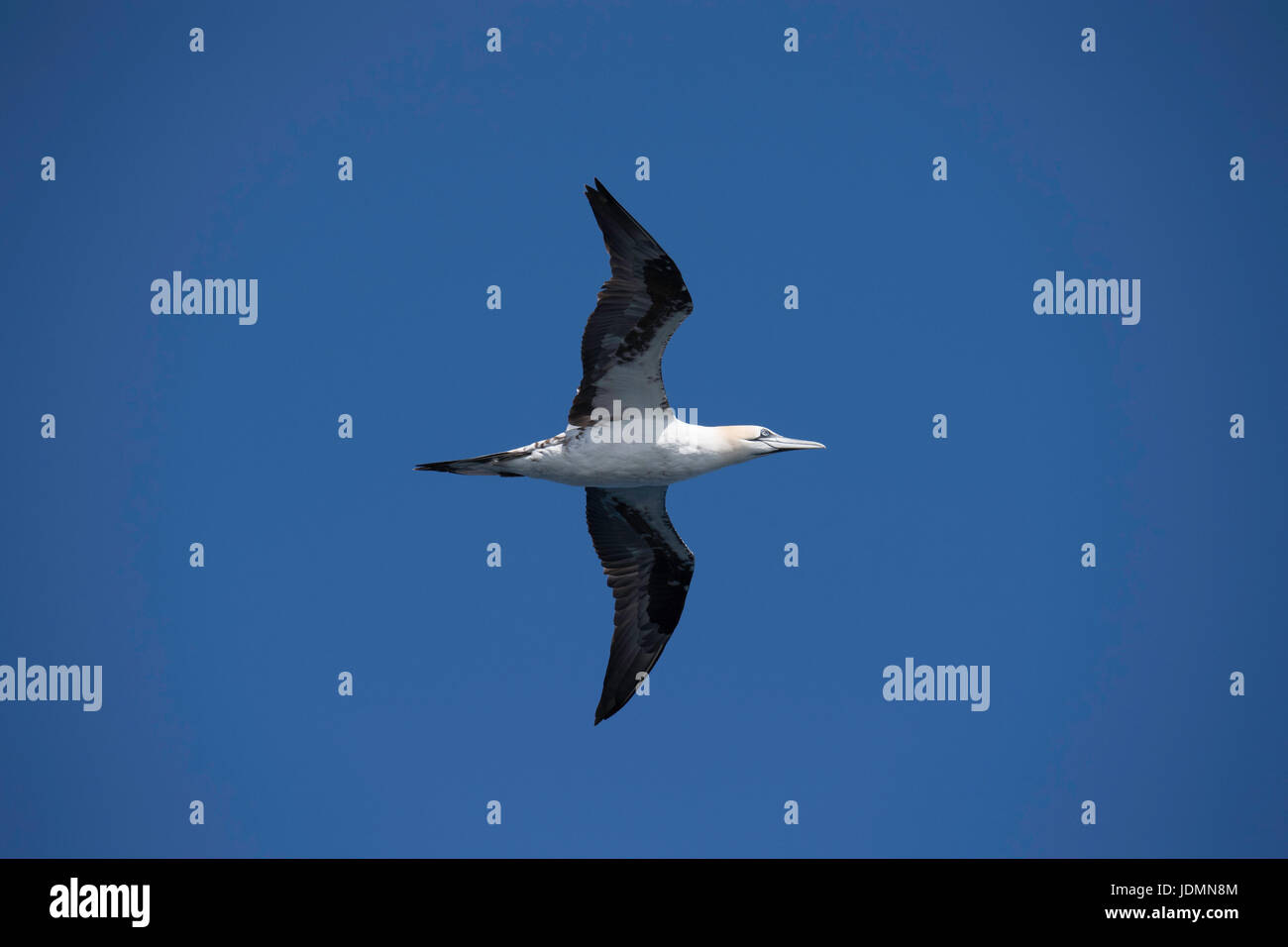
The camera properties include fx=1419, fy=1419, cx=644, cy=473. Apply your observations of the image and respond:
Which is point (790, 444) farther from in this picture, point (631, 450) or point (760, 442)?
point (631, 450)

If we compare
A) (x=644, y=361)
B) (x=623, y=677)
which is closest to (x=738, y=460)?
(x=644, y=361)

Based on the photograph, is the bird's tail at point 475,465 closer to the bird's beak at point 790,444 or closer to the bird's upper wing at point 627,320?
the bird's upper wing at point 627,320

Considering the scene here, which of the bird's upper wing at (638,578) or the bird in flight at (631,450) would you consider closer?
the bird in flight at (631,450)

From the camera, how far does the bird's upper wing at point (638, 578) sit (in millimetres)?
23406

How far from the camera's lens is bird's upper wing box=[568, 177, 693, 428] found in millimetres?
19734

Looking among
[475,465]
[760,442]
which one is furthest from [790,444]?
[475,465]

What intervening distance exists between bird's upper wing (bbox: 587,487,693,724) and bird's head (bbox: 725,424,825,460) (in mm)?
2436

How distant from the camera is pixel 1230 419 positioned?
101 ft

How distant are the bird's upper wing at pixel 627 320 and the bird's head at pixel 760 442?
1.28 meters

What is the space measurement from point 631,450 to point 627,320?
6.50 ft

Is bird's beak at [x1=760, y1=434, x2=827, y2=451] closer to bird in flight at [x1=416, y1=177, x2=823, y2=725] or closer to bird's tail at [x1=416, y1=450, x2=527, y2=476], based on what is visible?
bird in flight at [x1=416, y1=177, x2=823, y2=725]

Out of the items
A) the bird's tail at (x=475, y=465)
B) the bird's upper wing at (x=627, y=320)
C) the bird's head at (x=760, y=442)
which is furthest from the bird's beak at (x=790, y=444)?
the bird's tail at (x=475, y=465)

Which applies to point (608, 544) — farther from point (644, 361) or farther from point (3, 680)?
point (3, 680)

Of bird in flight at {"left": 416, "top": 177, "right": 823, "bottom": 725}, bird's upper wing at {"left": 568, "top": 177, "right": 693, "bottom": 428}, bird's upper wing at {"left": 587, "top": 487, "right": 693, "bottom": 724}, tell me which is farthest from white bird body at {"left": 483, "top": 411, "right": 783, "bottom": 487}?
bird's upper wing at {"left": 587, "top": 487, "right": 693, "bottom": 724}
